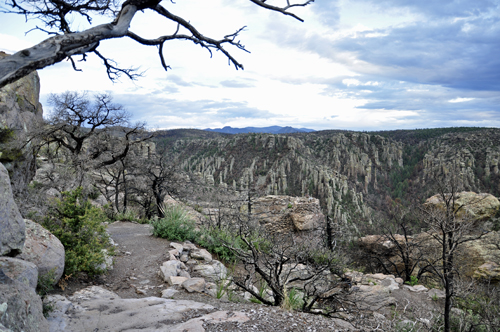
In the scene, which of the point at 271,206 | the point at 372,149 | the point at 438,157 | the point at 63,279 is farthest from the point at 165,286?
the point at 372,149

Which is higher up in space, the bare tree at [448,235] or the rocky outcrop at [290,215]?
the bare tree at [448,235]

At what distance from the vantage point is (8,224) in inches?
110

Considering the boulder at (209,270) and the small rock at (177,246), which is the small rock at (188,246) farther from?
the boulder at (209,270)

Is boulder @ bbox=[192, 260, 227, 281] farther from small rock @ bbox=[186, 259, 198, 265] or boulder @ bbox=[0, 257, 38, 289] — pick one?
boulder @ bbox=[0, 257, 38, 289]

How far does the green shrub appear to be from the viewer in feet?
16.4

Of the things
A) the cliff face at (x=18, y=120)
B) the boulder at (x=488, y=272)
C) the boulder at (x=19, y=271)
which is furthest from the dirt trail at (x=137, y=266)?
the boulder at (x=488, y=272)

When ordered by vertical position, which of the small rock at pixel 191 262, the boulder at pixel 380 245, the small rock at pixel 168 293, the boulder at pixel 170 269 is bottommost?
the boulder at pixel 380 245

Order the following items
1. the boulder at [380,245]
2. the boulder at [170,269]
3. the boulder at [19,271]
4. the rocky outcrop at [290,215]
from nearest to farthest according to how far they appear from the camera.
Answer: the boulder at [19,271] → the boulder at [170,269] → the rocky outcrop at [290,215] → the boulder at [380,245]

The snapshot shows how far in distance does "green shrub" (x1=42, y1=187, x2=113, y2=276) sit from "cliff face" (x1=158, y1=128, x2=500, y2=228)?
1399 inches

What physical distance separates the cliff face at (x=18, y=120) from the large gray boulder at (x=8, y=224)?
6695 millimetres

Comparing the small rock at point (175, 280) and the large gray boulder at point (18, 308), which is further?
the small rock at point (175, 280)

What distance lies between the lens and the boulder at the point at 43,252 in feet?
13.1

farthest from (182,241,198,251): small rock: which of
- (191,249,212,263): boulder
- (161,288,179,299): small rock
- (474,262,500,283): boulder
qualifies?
(474,262,500,283): boulder

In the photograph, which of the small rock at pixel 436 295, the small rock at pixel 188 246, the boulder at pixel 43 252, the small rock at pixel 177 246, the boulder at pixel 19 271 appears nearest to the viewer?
the boulder at pixel 19 271
